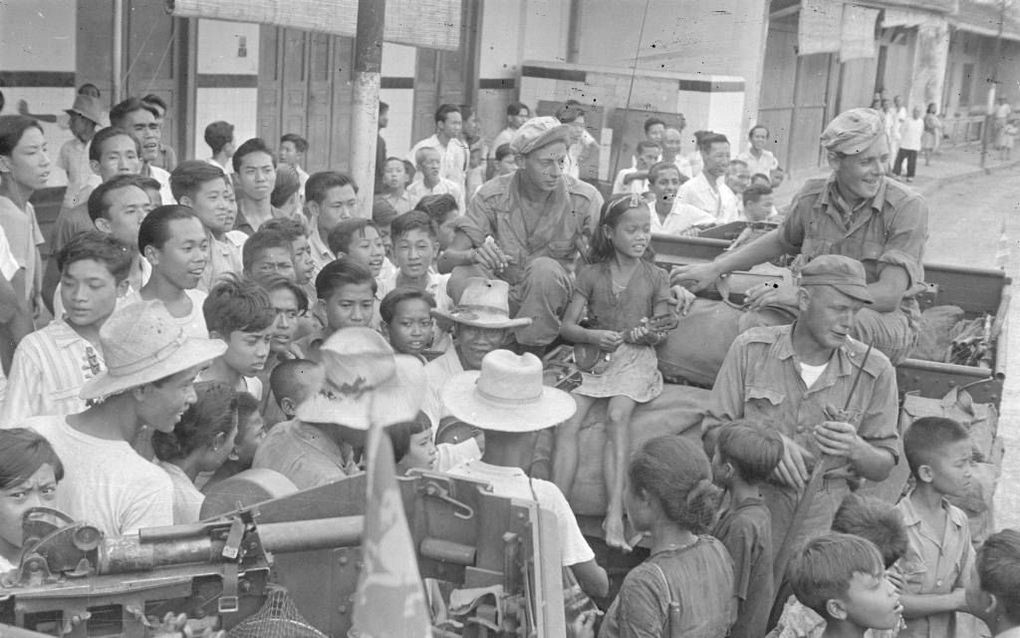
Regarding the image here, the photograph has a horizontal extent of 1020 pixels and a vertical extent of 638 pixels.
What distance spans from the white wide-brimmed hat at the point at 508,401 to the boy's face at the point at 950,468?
1.35 meters

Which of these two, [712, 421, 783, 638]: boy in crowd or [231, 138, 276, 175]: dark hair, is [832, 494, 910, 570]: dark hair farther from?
[231, 138, 276, 175]: dark hair

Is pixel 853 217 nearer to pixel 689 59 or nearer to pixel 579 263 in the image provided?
pixel 579 263

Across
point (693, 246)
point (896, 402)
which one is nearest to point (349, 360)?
point (896, 402)

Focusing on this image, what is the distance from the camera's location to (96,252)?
4.45m

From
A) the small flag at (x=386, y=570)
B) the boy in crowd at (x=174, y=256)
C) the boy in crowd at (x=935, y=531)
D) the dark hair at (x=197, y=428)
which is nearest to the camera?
the small flag at (x=386, y=570)

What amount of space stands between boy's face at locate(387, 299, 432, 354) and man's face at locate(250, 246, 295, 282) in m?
0.52

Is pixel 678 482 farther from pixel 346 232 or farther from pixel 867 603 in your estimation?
pixel 346 232

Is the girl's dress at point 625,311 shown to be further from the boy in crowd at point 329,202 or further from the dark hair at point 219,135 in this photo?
the dark hair at point 219,135

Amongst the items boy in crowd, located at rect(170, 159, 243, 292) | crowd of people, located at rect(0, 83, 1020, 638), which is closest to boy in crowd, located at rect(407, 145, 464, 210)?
crowd of people, located at rect(0, 83, 1020, 638)

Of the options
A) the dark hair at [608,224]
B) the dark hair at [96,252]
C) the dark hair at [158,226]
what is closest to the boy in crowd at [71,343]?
the dark hair at [96,252]

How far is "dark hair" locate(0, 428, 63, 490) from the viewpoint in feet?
10.3

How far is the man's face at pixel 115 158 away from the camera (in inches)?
249

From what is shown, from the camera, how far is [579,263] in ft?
18.1

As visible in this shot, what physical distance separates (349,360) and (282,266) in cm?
326
